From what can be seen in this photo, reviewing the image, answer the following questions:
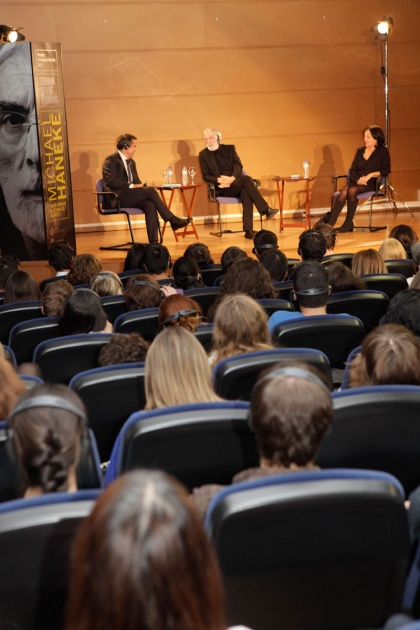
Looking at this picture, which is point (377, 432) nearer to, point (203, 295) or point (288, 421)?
point (288, 421)

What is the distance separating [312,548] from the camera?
1450 mm

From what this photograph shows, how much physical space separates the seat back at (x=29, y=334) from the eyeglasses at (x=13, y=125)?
382 cm

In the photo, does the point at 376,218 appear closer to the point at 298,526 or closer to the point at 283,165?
the point at 283,165

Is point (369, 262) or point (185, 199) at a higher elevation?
point (185, 199)

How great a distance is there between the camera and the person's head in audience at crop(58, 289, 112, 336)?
11.9 feet

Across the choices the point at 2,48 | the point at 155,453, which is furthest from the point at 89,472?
the point at 2,48

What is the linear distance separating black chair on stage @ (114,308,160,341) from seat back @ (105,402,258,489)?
179 cm

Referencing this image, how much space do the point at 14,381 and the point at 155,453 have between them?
2.09ft

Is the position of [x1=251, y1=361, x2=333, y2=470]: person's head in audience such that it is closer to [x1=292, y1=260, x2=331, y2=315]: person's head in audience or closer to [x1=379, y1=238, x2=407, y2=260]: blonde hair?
[x1=292, y1=260, x2=331, y2=315]: person's head in audience

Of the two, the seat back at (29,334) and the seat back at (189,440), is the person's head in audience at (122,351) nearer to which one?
the seat back at (29,334)

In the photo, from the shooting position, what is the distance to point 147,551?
880 mm

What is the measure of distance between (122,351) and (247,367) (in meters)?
0.67

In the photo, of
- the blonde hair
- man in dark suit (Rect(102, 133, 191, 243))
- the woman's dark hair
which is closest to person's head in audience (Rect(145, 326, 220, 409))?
the blonde hair

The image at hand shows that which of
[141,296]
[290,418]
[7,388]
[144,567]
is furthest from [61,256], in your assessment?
[144,567]
